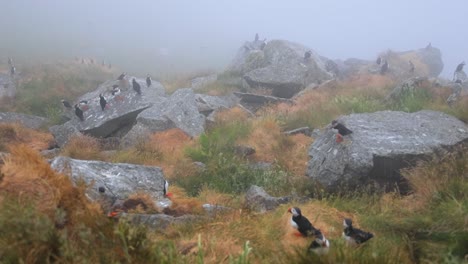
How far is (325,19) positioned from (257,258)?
580 feet

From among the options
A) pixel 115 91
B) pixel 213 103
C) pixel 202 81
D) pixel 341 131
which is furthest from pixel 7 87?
pixel 341 131

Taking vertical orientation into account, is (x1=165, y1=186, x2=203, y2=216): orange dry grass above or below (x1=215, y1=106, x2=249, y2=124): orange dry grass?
above

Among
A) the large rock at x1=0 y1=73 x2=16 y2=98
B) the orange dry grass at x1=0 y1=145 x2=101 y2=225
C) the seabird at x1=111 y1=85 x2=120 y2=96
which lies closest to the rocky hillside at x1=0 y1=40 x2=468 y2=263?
the orange dry grass at x1=0 y1=145 x2=101 y2=225

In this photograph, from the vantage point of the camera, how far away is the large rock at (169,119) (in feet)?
47.9

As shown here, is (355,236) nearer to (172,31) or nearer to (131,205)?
(131,205)

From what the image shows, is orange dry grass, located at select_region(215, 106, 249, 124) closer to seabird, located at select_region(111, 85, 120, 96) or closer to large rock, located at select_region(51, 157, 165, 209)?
seabird, located at select_region(111, 85, 120, 96)

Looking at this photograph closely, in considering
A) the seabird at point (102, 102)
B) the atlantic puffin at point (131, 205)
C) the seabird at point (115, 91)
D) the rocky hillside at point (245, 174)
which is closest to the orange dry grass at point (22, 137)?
the rocky hillside at point (245, 174)

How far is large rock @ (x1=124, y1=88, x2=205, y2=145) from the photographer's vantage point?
1461cm

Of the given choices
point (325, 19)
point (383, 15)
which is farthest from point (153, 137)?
point (383, 15)

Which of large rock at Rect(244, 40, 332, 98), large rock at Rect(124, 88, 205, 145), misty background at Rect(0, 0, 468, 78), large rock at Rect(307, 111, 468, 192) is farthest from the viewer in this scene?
misty background at Rect(0, 0, 468, 78)

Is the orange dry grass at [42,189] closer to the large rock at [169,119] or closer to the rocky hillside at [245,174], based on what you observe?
the rocky hillside at [245,174]

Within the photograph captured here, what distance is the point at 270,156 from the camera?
41.2 ft

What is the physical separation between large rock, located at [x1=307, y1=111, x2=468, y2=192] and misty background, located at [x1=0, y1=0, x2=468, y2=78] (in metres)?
22.4

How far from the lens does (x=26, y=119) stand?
17.5 meters
